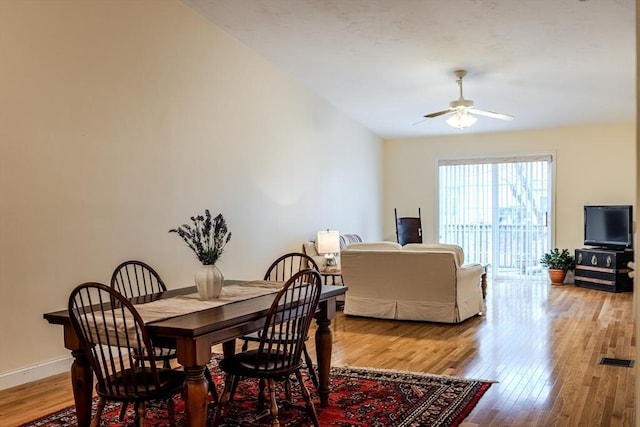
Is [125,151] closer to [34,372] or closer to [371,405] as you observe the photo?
[34,372]

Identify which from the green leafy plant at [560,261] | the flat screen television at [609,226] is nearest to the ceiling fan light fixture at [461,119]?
the flat screen television at [609,226]

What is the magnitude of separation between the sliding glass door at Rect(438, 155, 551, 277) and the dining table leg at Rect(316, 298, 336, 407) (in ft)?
23.5

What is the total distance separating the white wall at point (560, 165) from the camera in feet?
29.8

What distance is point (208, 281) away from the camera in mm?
3311

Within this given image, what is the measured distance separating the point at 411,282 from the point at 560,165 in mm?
4786

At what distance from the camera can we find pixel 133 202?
17.0 feet

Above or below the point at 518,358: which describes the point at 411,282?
above

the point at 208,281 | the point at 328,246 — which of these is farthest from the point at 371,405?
the point at 328,246

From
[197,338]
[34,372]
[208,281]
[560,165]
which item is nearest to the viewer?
[197,338]

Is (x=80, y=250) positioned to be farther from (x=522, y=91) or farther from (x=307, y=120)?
(x=522, y=91)

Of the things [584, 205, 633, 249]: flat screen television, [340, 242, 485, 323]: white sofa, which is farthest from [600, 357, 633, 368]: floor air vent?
[584, 205, 633, 249]: flat screen television

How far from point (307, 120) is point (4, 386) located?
5.14m

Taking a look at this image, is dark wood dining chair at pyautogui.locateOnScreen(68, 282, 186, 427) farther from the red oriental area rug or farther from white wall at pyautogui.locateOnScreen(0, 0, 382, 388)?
white wall at pyautogui.locateOnScreen(0, 0, 382, 388)

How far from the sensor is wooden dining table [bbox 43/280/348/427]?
8.40ft
